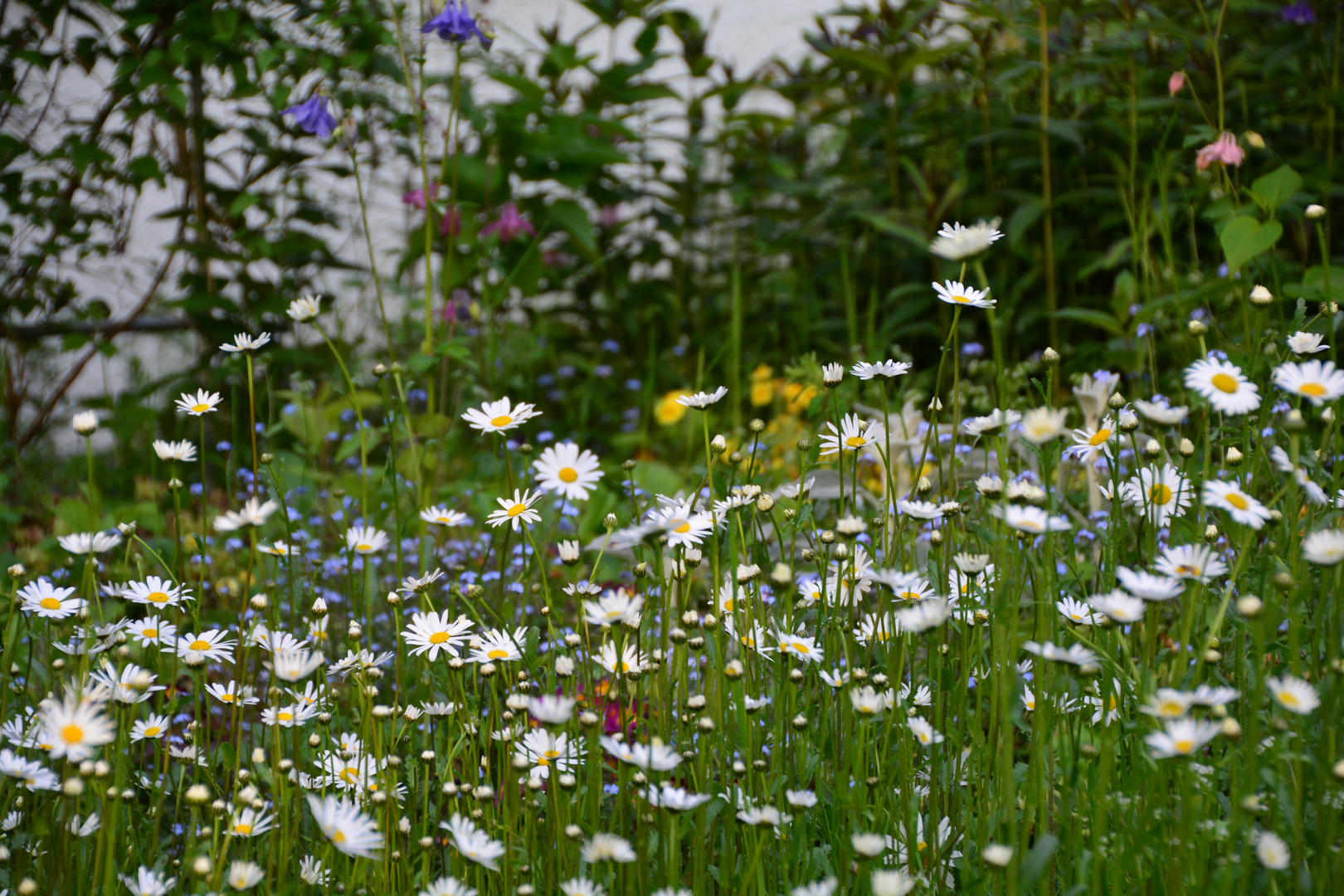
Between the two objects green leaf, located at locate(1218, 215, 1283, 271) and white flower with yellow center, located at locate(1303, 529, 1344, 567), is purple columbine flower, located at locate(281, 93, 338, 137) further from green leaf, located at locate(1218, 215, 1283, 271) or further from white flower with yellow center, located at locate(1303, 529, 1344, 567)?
white flower with yellow center, located at locate(1303, 529, 1344, 567)

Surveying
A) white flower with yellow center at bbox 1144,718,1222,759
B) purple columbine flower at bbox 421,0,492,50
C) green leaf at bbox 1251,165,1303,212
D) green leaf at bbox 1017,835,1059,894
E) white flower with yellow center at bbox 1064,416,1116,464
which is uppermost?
purple columbine flower at bbox 421,0,492,50

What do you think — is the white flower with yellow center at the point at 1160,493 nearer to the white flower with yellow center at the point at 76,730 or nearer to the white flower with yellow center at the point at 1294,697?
the white flower with yellow center at the point at 1294,697

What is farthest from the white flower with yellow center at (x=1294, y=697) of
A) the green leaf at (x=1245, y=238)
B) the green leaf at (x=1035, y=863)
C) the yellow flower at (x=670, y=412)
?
the yellow flower at (x=670, y=412)

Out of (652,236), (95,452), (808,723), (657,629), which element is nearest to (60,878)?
(808,723)

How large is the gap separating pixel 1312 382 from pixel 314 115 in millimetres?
1871

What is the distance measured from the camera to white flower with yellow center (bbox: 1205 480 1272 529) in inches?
32.2

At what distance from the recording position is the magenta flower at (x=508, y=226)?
110 inches

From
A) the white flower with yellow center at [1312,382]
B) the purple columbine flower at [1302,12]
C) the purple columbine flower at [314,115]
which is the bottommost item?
the white flower with yellow center at [1312,382]

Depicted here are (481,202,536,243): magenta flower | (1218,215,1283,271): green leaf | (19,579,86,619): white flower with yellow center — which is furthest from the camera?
(481,202,536,243): magenta flower

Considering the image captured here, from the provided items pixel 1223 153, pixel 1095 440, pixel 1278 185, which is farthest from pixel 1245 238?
pixel 1095 440

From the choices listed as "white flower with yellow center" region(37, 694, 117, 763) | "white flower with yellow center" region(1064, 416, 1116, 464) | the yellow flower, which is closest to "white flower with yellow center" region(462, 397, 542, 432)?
"white flower with yellow center" region(37, 694, 117, 763)

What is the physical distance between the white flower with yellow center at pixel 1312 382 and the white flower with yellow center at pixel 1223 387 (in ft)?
0.09

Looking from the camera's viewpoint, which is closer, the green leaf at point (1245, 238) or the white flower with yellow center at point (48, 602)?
the white flower with yellow center at point (48, 602)

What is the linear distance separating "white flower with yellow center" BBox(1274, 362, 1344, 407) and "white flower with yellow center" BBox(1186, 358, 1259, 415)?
3 centimetres
